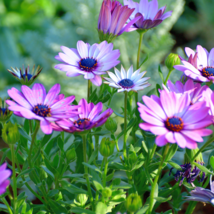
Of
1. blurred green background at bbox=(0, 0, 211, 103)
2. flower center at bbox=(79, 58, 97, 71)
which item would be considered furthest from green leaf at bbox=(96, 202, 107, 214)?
blurred green background at bbox=(0, 0, 211, 103)

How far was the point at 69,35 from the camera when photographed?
1664 mm

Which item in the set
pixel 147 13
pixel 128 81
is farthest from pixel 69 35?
pixel 128 81

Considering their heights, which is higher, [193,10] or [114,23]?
[114,23]

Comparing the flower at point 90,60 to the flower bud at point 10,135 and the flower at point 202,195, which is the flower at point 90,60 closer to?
the flower bud at point 10,135

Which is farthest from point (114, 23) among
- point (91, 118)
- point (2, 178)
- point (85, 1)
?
point (85, 1)

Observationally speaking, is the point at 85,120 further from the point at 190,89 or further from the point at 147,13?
the point at 147,13

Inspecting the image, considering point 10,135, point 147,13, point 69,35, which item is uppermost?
point 147,13

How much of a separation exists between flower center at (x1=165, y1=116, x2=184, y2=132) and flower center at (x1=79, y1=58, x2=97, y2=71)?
0.17 meters

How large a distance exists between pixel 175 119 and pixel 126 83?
121 mm

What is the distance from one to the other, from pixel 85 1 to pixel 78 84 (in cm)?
42

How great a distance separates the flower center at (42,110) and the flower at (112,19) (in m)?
0.19

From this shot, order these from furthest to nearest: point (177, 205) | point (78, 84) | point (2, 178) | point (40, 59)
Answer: point (40, 59) → point (78, 84) → point (177, 205) → point (2, 178)

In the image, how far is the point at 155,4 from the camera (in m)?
0.58

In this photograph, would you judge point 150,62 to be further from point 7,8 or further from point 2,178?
point 2,178
